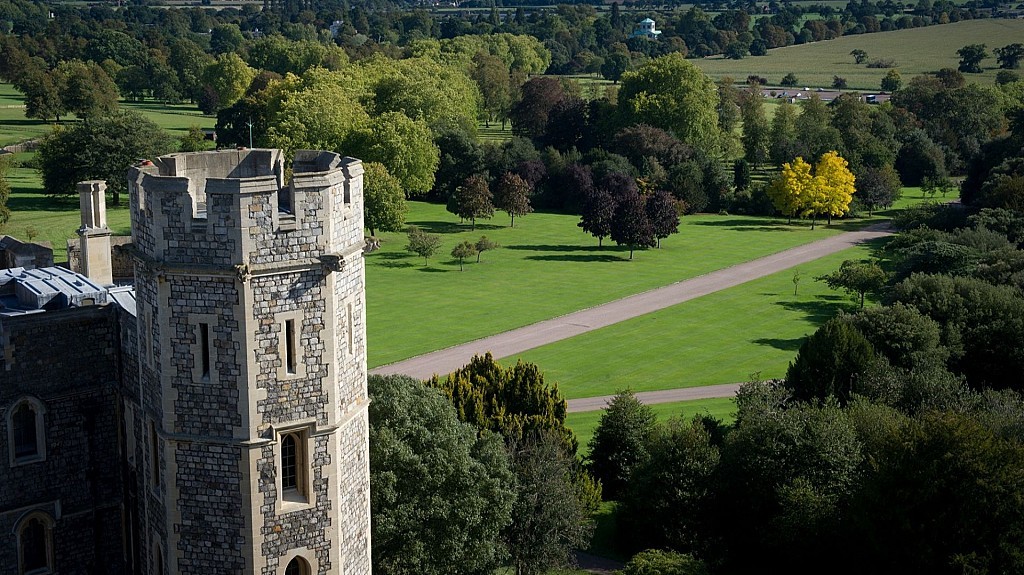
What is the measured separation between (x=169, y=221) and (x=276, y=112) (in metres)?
99.9

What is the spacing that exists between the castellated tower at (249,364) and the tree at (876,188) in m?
101

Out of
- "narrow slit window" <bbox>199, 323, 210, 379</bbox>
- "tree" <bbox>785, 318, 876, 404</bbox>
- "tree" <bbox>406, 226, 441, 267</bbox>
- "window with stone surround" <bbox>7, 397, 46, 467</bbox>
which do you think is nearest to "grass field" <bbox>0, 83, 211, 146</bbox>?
"tree" <bbox>406, 226, 441, 267</bbox>

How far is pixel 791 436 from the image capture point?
3984cm

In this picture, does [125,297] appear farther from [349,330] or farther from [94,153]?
[94,153]

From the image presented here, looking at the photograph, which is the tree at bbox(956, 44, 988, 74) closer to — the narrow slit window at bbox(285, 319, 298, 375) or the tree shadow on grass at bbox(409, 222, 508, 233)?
the tree shadow on grass at bbox(409, 222, 508, 233)

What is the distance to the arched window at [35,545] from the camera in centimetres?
2977

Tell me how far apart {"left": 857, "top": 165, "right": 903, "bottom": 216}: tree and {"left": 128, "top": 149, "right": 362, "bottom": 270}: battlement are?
334 ft

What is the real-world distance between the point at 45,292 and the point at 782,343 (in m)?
51.4

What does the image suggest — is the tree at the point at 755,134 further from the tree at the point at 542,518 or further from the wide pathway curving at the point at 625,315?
the tree at the point at 542,518

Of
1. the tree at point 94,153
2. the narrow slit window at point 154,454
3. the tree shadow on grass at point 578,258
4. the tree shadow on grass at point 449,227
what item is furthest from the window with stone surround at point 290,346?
the tree at point 94,153

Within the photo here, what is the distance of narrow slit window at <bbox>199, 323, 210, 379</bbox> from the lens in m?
23.6

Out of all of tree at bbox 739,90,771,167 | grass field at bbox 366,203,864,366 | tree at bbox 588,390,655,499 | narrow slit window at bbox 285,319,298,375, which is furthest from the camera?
tree at bbox 739,90,771,167

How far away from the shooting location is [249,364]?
77.0ft

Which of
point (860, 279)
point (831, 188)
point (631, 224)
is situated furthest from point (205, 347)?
point (831, 188)
